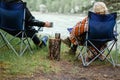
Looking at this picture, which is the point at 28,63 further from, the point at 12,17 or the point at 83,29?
the point at 83,29

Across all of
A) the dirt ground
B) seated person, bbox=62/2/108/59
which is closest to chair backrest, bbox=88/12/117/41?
seated person, bbox=62/2/108/59

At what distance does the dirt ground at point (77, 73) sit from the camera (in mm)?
5488

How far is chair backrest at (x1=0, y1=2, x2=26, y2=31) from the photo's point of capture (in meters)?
6.44

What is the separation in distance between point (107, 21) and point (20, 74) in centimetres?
175

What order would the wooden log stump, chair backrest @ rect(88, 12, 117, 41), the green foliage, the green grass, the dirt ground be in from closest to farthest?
the dirt ground → the green grass → chair backrest @ rect(88, 12, 117, 41) → the wooden log stump → the green foliage

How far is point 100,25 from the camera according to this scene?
644cm

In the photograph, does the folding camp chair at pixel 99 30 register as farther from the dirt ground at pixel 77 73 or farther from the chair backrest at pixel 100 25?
the dirt ground at pixel 77 73

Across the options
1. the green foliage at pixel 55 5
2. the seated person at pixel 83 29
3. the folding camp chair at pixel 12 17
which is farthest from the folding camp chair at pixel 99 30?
the green foliage at pixel 55 5

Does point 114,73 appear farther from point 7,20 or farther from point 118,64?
point 7,20

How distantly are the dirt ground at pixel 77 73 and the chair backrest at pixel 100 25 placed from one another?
0.48 m

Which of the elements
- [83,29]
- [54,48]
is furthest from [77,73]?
[83,29]

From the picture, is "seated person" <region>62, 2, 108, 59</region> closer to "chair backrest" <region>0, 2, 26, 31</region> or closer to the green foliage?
"chair backrest" <region>0, 2, 26, 31</region>

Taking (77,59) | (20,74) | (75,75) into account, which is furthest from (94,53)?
(20,74)

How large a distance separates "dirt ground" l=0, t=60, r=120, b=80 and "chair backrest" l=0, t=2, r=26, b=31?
82cm
